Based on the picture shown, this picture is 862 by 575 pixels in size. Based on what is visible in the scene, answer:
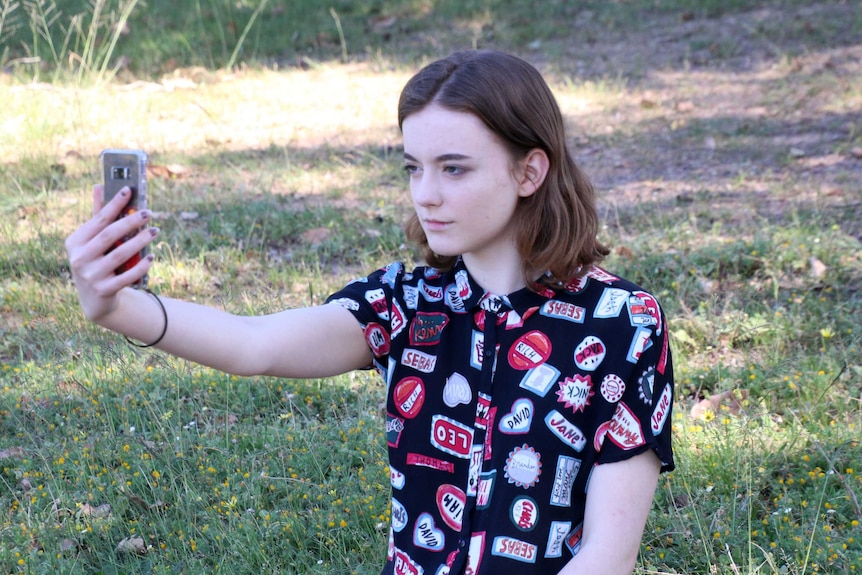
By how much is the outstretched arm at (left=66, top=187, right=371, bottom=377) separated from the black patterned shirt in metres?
0.07

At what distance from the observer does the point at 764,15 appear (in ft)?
29.3

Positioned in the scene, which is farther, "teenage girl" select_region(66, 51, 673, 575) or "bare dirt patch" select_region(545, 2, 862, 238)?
→ "bare dirt patch" select_region(545, 2, 862, 238)

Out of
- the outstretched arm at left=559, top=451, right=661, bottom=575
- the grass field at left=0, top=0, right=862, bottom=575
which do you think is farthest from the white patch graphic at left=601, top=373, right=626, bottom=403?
the grass field at left=0, top=0, right=862, bottom=575

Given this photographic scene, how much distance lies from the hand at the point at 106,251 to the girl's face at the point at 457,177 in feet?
1.89

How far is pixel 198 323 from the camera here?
1.82 metres

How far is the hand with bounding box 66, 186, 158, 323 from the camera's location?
1581 mm

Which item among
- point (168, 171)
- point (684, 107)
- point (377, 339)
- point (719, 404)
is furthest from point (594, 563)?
point (684, 107)

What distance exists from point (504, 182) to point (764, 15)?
782cm

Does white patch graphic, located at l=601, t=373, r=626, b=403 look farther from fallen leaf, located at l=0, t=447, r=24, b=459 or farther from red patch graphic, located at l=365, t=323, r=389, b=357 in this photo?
fallen leaf, located at l=0, t=447, r=24, b=459

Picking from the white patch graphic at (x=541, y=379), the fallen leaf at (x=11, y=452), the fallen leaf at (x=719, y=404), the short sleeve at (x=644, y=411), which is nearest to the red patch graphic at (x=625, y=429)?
the short sleeve at (x=644, y=411)

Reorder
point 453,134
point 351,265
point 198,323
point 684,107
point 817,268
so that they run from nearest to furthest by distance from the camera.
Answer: point 198,323, point 453,134, point 817,268, point 351,265, point 684,107

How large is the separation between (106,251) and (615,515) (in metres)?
1.02

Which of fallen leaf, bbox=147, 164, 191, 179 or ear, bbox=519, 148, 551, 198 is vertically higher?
ear, bbox=519, 148, 551, 198

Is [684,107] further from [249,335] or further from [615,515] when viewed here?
[249,335]
